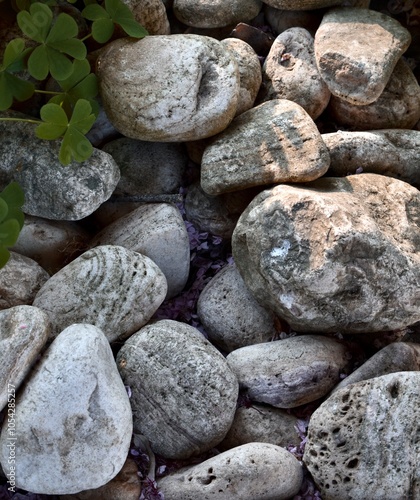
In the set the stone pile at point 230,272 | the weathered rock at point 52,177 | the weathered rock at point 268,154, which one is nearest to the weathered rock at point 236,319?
the stone pile at point 230,272

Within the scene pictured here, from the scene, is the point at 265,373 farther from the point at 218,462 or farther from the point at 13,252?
the point at 13,252

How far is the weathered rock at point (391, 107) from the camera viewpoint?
270cm

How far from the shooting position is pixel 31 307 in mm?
2188

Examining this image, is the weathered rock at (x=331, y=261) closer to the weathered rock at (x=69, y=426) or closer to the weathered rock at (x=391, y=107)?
the weathered rock at (x=391, y=107)

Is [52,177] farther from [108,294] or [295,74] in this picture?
[295,74]

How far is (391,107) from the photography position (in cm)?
270

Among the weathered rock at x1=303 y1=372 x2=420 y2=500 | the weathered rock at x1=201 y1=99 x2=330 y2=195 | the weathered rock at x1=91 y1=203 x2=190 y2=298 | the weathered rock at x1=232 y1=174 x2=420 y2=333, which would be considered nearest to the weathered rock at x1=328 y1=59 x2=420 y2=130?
the weathered rock at x1=201 y1=99 x2=330 y2=195

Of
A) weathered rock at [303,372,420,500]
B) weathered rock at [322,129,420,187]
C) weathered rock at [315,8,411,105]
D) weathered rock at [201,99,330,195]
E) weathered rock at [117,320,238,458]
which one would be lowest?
weathered rock at [303,372,420,500]

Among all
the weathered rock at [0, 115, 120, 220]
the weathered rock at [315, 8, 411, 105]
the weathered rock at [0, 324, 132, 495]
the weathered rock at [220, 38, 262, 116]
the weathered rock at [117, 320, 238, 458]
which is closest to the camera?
the weathered rock at [0, 324, 132, 495]

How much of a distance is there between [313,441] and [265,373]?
0.25m

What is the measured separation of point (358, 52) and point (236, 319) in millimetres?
926

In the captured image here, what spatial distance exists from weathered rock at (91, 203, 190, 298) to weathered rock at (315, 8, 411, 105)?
67 cm

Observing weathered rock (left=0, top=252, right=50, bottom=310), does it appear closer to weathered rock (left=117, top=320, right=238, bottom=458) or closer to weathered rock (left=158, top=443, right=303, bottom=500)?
weathered rock (left=117, top=320, right=238, bottom=458)

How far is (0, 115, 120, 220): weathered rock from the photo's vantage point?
2438mm
